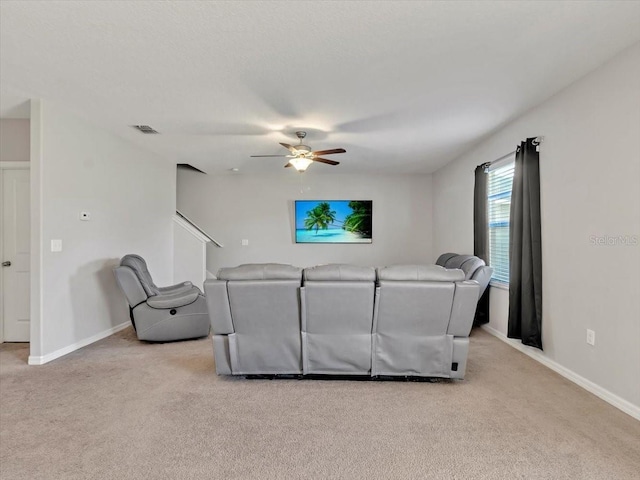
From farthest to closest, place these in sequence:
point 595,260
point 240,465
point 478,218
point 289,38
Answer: point 478,218
point 595,260
point 289,38
point 240,465

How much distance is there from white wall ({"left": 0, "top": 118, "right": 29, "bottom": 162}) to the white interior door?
0.16 meters

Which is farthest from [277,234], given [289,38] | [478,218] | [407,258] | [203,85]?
[289,38]

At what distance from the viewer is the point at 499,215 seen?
4.50 metres

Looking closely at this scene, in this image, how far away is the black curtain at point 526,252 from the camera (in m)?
3.45

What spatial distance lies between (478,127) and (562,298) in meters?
2.18

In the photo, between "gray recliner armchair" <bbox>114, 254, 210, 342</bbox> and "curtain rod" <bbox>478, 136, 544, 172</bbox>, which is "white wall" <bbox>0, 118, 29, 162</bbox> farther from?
"curtain rod" <bbox>478, 136, 544, 172</bbox>

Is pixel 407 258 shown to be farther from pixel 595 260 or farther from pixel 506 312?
pixel 595 260

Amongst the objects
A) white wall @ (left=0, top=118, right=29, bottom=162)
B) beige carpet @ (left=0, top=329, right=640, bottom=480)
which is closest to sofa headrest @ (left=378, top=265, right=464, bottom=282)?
beige carpet @ (left=0, top=329, right=640, bottom=480)

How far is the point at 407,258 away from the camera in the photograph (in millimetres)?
7539

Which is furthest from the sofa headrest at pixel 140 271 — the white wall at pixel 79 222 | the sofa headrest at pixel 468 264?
the sofa headrest at pixel 468 264

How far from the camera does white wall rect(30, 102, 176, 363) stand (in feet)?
11.5

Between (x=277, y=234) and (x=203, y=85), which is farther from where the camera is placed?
(x=277, y=234)

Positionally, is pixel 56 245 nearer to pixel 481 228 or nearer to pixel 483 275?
pixel 483 275

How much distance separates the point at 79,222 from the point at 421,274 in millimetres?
3707
